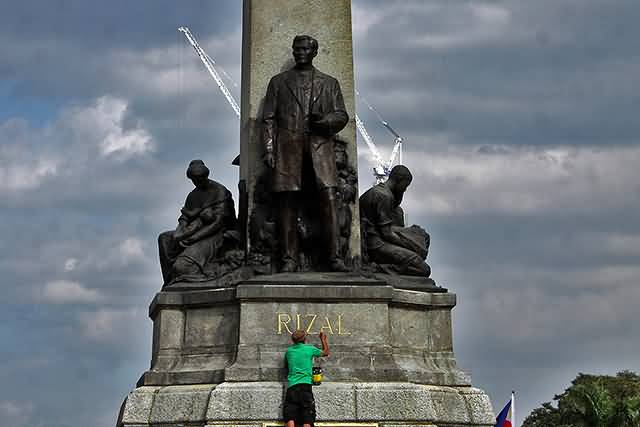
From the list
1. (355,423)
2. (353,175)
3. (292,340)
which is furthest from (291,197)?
(355,423)

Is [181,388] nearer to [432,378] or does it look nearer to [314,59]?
[432,378]

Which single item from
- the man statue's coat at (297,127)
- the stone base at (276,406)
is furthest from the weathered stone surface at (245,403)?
the man statue's coat at (297,127)

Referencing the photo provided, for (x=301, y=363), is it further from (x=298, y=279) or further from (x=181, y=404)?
(x=181, y=404)

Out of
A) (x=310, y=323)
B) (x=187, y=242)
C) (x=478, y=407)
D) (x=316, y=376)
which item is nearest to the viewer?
(x=316, y=376)

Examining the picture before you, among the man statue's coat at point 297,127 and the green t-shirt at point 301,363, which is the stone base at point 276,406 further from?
the man statue's coat at point 297,127

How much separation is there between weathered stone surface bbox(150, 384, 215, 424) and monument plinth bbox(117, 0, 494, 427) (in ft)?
0.07

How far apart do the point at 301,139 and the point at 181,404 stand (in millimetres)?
4241

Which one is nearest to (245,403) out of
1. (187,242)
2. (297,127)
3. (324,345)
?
(324,345)

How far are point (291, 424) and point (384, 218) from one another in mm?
4154

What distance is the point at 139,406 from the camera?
714 inches

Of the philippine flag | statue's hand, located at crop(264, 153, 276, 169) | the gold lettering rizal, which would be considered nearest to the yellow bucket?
the gold lettering rizal

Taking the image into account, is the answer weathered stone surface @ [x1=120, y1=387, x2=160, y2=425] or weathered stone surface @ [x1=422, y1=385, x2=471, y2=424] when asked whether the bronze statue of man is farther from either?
weathered stone surface @ [x1=120, y1=387, x2=160, y2=425]

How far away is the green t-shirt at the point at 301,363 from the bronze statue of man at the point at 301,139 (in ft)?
6.38

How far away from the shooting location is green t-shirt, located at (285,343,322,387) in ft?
56.3
